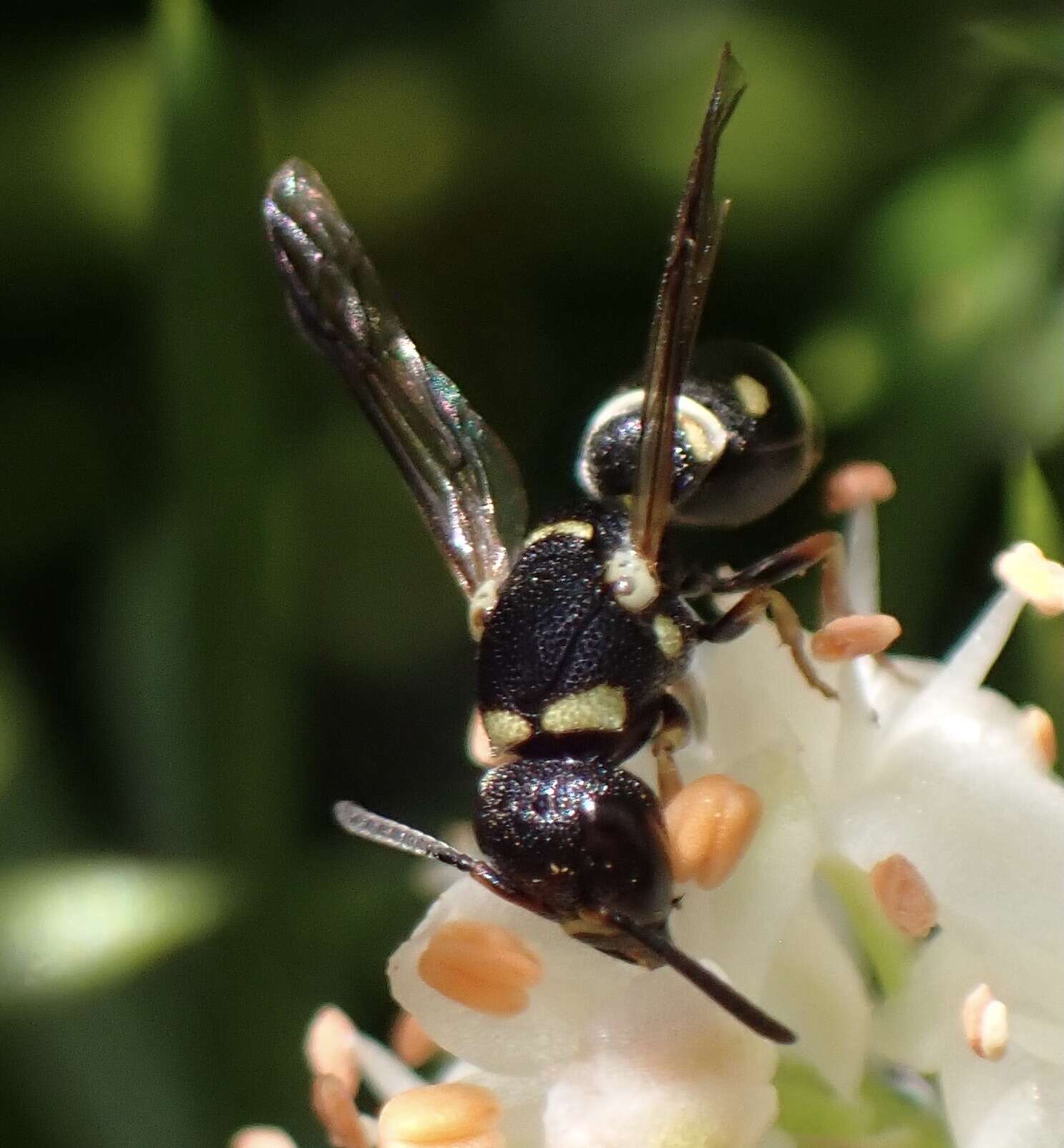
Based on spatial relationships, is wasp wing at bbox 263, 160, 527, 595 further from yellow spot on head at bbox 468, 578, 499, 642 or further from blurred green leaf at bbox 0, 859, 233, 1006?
blurred green leaf at bbox 0, 859, 233, 1006

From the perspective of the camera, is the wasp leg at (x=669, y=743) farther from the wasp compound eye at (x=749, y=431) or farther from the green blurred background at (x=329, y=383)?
the green blurred background at (x=329, y=383)

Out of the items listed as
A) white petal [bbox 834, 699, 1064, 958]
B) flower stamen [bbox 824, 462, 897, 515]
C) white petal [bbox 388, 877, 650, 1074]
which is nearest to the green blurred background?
flower stamen [bbox 824, 462, 897, 515]

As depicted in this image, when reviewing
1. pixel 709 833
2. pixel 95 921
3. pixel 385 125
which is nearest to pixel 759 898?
pixel 709 833

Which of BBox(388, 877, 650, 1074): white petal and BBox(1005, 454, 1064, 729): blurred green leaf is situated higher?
BBox(1005, 454, 1064, 729): blurred green leaf

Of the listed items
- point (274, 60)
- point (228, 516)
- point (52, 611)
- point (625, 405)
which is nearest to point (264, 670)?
point (228, 516)

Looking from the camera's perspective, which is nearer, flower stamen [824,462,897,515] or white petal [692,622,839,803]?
white petal [692,622,839,803]

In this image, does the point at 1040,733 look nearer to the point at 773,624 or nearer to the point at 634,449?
the point at 773,624
